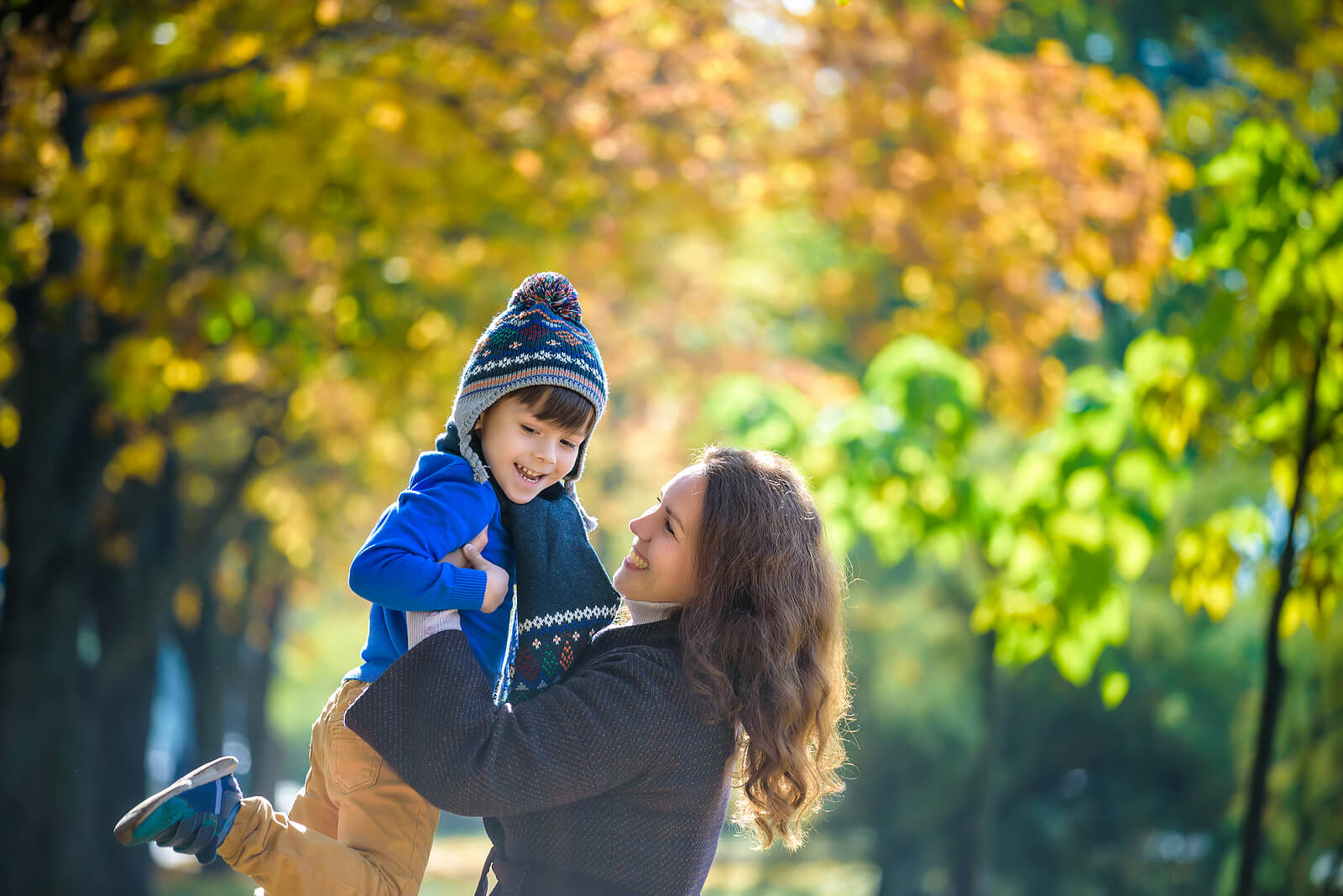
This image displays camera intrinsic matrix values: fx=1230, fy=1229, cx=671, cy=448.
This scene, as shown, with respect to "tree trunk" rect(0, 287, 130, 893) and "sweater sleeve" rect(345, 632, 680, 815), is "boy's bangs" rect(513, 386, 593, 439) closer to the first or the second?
"sweater sleeve" rect(345, 632, 680, 815)

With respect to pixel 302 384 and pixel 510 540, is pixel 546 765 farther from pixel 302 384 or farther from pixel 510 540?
pixel 302 384

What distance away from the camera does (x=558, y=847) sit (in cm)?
251

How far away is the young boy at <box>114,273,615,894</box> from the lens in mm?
2373

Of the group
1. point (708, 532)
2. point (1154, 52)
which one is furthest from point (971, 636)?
point (708, 532)

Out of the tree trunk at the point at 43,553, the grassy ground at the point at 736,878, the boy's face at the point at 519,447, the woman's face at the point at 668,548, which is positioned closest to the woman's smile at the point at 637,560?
the woman's face at the point at 668,548

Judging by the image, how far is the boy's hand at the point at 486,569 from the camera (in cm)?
255

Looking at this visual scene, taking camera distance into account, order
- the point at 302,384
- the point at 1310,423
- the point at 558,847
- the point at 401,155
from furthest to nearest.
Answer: the point at 302,384 < the point at 401,155 < the point at 1310,423 < the point at 558,847

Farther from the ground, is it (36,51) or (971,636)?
(36,51)

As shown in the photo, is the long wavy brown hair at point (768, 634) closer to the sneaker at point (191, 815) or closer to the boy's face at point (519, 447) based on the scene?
the boy's face at point (519, 447)

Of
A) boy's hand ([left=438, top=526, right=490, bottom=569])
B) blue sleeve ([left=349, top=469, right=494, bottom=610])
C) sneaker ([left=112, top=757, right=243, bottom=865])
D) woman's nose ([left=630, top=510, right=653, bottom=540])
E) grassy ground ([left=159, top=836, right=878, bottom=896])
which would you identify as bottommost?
grassy ground ([left=159, top=836, right=878, bottom=896])

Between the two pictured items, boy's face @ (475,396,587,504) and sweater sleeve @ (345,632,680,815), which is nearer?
sweater sleeve @ (345,632,680,815)

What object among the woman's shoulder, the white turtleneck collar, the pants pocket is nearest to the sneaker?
the pants pocket

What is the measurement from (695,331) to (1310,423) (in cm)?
1172

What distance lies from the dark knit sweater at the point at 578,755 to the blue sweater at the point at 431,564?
103 mm
